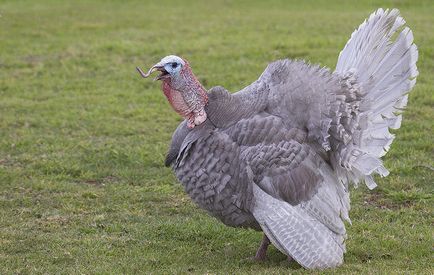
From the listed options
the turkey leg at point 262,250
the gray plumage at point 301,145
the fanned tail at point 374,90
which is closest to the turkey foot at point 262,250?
the turkey leg at point 262,250

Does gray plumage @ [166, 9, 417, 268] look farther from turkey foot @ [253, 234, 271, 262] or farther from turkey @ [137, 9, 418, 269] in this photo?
turkey foot @ [253, 234, 271, 262]

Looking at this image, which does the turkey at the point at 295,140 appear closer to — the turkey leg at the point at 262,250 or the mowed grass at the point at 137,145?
the turkey leg at the point at 262,250

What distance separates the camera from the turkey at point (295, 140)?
653 cm

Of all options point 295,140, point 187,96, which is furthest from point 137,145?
point 295,140

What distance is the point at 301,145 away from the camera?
6672mm

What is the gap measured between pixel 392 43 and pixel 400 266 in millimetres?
1795

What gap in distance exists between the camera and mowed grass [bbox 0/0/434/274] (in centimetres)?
709

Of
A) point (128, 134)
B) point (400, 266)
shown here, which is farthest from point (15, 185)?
point (400, 266)

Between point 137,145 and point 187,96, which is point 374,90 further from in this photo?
point 137,145

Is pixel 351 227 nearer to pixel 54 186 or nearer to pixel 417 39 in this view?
pixel 54 186

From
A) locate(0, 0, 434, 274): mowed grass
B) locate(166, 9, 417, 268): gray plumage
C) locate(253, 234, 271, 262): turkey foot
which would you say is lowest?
locate(0, 0, 434, 274): mowed grass

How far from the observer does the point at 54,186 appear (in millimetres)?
9047

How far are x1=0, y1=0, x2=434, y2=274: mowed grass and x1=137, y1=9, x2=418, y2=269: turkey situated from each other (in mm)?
386

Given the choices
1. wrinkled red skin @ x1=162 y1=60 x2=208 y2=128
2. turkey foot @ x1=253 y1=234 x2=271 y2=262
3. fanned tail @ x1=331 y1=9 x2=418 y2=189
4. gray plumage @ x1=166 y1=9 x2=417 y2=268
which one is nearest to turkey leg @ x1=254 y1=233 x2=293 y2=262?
turkey foot @ x1=253 y1=234 x2=271 y2=262
